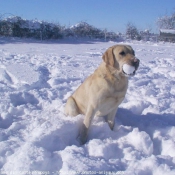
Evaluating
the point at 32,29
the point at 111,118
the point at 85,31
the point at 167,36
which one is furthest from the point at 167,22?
the point at 111,118

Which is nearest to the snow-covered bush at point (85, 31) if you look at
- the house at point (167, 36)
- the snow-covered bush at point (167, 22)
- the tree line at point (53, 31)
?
the tree line at point (53, 31)

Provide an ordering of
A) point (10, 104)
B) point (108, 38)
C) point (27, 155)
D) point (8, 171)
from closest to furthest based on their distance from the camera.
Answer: point (8, 171) → point (27, 155) → point (10, 104) → point (108, 38)

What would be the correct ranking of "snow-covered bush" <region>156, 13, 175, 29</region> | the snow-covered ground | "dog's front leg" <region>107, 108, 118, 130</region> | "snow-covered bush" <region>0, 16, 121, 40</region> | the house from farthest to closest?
"snow-covered bush" <region>156, 13, 175, 29</region> → the house → "snow-covered bush" <region>0, 16, 121, 40</region> → "dog's front leg" <region>107, 108, 118, 130</region> → the snow-covered ground

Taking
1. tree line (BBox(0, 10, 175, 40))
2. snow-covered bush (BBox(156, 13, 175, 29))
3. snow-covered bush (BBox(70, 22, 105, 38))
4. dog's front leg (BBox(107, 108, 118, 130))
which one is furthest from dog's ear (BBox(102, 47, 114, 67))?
snow-covered bush (BBox(156, 13, 175, 29))

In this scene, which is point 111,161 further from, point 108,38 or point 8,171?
point 108,38

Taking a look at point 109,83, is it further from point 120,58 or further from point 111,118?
point 111,118

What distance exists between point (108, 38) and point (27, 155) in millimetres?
19742

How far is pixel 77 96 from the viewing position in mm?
3500

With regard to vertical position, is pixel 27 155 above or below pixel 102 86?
below

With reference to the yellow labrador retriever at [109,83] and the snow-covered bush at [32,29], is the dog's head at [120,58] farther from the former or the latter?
the snow-covered bush at [32,29]

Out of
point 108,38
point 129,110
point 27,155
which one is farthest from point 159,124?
point 108,38

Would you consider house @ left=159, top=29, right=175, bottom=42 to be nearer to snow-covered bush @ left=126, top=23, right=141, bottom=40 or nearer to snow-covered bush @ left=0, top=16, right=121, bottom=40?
snow-covered bush @ left=126, top=23, right=141, bottom=40

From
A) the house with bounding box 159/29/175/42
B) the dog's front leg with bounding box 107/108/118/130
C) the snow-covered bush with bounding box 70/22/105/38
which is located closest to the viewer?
the dog's front leg with bounding box 107/108/118/130

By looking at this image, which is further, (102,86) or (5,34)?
(5,34)
